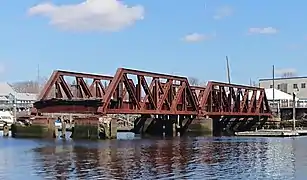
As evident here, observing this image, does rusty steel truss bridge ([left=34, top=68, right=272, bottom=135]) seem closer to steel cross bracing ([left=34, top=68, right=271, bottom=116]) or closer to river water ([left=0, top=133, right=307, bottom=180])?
steel cross bracing ([left=34, top=68, right=271, bottom=116])

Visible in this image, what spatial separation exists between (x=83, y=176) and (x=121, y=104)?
166 ft

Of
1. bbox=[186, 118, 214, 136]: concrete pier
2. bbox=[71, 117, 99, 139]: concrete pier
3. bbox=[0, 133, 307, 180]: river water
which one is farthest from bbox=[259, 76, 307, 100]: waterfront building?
bbox=[0, 133, 307, 180]: river water

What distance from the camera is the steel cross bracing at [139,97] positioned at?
8619 cm

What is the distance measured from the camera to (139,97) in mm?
94875

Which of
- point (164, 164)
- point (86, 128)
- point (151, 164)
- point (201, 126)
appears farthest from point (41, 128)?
point (164, 164)

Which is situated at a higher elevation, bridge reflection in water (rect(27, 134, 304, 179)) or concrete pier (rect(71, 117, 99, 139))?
concrete pier (rect(71, 117, 99, 139))

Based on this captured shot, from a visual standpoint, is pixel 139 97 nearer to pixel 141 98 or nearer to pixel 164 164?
pixel 141 98

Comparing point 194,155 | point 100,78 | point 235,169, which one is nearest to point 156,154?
point 194,155

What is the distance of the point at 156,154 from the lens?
5759 centimetres

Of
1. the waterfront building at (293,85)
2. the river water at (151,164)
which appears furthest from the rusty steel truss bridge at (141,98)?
the waterfront building at (293,85)

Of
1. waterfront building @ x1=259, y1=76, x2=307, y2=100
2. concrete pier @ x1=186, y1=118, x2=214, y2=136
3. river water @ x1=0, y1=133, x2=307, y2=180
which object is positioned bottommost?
river water @ x1=0, y1=133, x2=307, y2=180

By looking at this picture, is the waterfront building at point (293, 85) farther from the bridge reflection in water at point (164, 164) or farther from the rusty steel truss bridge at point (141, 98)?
the bridge reflection in water at point (164, 164)

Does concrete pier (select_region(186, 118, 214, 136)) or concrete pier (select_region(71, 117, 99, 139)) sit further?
concrete pier (select_region(186, 118, 214, 136))

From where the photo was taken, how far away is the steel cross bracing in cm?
8619
